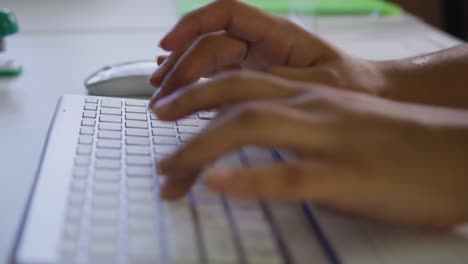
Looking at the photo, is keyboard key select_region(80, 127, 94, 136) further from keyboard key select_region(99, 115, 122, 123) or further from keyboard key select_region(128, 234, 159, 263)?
keyboard key select_region(128, 234, 159, 263)

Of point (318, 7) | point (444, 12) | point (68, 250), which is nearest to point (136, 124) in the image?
point (68, 250)

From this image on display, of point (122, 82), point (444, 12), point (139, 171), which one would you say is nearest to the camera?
point (139, 171)

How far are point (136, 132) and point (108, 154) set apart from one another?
2.5 inches

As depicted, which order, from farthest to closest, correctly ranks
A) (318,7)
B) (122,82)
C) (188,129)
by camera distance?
1. (318,7)
2. (122,82)
3. (188,129)

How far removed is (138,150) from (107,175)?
6 cm

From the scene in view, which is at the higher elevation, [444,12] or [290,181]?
[290,181]

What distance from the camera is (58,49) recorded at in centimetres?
95

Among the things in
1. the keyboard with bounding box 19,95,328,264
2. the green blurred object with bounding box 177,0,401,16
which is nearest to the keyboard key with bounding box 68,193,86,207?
the keyboard with bounding box 19,95,328,264

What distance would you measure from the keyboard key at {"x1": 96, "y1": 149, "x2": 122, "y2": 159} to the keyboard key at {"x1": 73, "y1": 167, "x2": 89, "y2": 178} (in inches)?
1.0

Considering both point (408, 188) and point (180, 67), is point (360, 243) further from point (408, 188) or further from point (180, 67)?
point (180, 67)

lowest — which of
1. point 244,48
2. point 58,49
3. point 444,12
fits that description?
point 444,12

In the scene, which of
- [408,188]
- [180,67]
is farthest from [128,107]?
[408,188]

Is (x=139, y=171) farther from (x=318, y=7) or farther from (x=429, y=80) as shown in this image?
(x=318, y=7)

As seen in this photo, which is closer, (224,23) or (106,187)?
(106,187)
